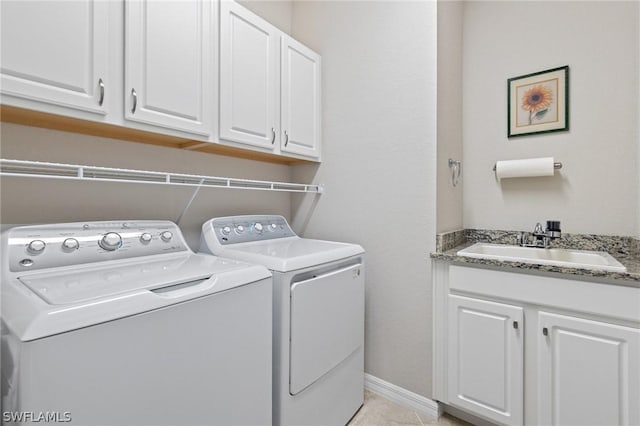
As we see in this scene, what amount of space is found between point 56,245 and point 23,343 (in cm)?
Answer: 58

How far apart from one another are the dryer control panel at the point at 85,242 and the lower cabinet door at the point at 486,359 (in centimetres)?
146

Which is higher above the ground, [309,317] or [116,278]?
[116,278]

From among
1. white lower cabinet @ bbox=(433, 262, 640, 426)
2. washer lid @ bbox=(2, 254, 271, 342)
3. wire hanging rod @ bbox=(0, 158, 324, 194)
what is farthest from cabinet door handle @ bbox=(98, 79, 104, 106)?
white lower cabinet @ bbox=(433, 262, 640, 426)

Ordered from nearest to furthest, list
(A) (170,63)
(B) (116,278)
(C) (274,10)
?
(B) (116,278) → (A) (170,63) → (C) (274,10)

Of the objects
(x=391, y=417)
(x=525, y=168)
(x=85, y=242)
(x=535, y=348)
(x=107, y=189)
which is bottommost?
(x=391, y=417)

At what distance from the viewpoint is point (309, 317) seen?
56.0 inches

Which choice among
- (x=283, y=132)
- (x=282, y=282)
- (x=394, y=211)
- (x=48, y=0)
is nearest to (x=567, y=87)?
(x=394, y=211)

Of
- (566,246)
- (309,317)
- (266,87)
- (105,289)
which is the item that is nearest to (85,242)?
(105,289)

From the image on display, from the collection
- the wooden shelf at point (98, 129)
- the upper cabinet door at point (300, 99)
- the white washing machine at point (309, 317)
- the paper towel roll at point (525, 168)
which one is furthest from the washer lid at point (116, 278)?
the paper towel roll at point (525, 168)

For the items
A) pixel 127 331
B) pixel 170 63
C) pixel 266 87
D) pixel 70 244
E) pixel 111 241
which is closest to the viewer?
pixel 127 331

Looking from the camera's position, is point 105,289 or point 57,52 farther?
point 57,52

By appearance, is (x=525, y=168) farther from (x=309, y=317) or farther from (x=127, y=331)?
(x=127, y=331)

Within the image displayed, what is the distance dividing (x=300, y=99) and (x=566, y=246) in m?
1.85

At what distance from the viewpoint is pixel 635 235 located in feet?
5.47
